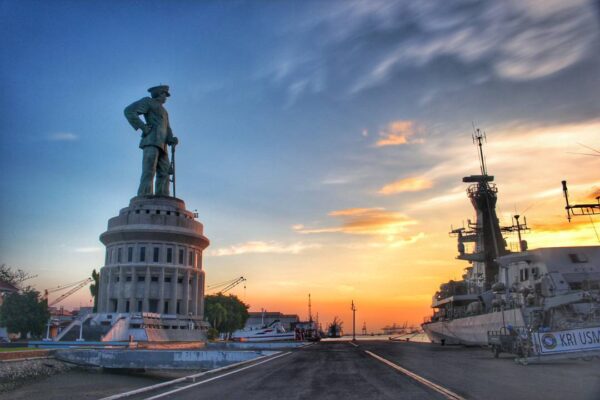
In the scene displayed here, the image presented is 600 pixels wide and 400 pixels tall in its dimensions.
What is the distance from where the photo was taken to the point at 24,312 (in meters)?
80.4

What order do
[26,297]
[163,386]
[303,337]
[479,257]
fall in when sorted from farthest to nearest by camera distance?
[303,337] < [26,297] < [479,257] < [163,386]

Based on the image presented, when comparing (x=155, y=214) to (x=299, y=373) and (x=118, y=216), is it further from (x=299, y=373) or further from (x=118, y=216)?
(x=299, y=373)

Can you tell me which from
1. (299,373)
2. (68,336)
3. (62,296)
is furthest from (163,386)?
(62,296)

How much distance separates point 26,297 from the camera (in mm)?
81500

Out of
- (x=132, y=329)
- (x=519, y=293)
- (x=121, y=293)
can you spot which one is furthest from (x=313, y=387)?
(x=121, y=293)

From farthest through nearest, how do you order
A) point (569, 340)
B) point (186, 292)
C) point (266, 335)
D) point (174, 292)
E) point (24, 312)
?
1. point (266, 335)
2. point (186, 292)
3. point (174, 292)
4. point (24, 312)
5. point (569, 340)

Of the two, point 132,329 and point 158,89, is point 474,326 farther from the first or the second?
point 158,89

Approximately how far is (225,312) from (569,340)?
116 meters

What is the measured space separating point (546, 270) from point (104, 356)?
44.8m

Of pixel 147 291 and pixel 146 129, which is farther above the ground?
pixel 146 129

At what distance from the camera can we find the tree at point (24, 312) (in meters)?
79.4

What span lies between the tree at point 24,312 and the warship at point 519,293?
69.9 meters

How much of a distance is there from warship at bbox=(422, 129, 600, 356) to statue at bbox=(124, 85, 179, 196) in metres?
64.6

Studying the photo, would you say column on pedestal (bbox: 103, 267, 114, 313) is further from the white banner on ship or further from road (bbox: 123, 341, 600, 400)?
the white banner on ship
